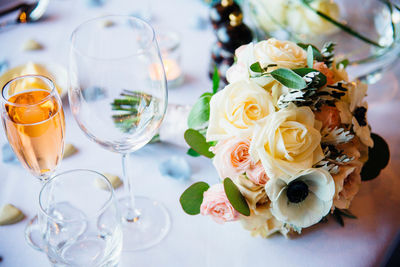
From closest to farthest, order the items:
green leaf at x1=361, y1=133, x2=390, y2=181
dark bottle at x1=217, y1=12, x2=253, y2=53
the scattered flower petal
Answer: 1. green leaf at x1=361, y1=133, x2=390, y2=181
2. dark bottle at x1=217, y1=12, x2=253, y2=53
3. the scattered flower petal

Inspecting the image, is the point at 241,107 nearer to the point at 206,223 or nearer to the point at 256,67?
the point at 256,67

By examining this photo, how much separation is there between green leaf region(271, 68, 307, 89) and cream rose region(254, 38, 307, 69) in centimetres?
4

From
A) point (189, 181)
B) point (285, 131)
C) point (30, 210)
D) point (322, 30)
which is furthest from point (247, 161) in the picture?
point (322, 30)

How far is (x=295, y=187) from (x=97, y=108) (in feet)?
1.09

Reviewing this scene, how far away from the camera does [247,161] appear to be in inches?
24.7

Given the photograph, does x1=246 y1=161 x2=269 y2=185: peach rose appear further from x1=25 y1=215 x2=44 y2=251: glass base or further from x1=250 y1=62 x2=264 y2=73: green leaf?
x1=25 y1=215 x2=44 y2=251: glass base

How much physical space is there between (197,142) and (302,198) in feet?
0.68

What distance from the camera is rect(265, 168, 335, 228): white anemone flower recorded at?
0.62m

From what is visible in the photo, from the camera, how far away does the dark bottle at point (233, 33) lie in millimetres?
993

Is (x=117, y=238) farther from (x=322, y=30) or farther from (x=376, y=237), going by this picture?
(x=322, y=30)

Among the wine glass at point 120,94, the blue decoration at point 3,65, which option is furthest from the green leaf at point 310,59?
the blue decoration at point 3,65

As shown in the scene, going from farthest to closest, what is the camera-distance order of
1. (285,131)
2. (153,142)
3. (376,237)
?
1. (153,142)
2. (376,237)
3. (285,131)

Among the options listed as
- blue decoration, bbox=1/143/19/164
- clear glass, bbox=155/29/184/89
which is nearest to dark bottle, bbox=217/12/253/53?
clear glass, bbox=155/29/184/89

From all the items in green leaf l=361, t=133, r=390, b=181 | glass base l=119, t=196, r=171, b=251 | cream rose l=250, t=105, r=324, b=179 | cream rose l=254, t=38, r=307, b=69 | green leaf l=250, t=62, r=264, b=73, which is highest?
cream rose l=254, t=38, r=307, b=69
